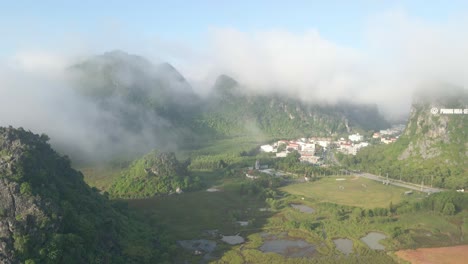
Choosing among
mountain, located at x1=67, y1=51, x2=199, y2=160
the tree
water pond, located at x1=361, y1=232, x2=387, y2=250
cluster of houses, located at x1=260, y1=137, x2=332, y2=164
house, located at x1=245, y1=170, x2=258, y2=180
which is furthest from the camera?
cluster of houses, located at x1=260, y1=137, x2=332, y2=164

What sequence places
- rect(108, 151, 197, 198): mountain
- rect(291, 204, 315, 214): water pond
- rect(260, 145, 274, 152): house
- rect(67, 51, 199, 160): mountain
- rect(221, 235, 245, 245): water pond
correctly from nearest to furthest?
1. rect(221, 235, 245, 245): water pond
2. rect(291, 204, 315, 214): water pond
3. rect(108, 151, 197, 198): mountain
4. rect(67, 51, 199, 160): mountain
5. rect(260, 145, 274, 152): house

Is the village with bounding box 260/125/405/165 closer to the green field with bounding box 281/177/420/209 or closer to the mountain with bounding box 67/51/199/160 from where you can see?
the green field with bounding box 281/177/420/209

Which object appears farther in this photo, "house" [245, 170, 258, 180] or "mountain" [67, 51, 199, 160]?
"mountain" [67, 51, 199, 160]

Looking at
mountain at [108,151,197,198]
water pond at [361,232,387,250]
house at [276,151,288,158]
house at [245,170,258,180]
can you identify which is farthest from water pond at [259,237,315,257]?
house at [276,151,288,158]

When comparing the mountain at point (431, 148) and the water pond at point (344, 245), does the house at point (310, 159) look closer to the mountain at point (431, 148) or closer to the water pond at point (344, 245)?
the mountain at point (431, 148)

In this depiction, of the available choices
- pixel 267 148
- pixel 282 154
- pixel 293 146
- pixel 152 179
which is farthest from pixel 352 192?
pixel 293 146

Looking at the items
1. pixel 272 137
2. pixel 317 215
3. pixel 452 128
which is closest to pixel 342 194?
pixel 317 215

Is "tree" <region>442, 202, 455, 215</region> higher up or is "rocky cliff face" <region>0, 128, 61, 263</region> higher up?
"rocky cliff face" <region>0, 128, 61, 263</region>
